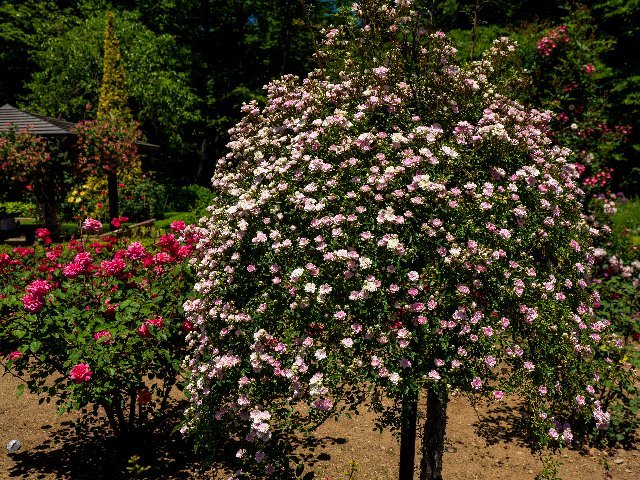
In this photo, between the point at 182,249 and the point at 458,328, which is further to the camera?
the point at 182,249

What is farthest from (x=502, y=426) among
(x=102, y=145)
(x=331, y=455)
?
(x=102, y=145)

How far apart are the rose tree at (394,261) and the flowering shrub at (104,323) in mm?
981

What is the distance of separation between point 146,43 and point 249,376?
26.3 metres

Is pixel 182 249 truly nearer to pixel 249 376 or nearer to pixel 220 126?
pixel 249 376

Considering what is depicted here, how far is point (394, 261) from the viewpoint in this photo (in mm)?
3027

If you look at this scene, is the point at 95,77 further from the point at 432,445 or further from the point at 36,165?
the point at 432,445

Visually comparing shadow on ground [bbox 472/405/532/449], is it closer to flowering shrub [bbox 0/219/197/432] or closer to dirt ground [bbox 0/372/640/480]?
dirt ground [bbox 0/372/640/480]

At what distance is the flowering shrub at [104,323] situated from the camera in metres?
4.31

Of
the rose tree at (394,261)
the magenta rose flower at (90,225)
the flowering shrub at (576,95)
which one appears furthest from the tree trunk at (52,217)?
the flowering shrub at (576,95)

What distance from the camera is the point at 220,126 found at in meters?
30.0

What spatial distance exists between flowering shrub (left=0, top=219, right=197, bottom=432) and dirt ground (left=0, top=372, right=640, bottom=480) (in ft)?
1.57

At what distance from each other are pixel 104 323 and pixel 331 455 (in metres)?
2.70

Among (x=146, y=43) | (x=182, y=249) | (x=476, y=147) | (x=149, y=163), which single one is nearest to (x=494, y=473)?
(x=476, y=147)

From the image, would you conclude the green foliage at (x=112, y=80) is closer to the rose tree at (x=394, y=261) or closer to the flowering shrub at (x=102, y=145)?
the flowering shrub at (x=102, y=145)
